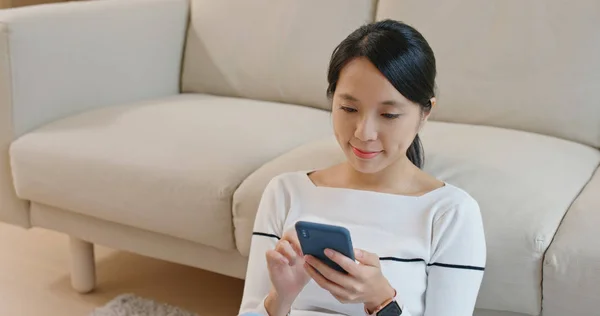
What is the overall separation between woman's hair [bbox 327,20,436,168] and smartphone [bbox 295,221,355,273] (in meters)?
0.26

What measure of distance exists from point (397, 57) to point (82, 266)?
1.14m

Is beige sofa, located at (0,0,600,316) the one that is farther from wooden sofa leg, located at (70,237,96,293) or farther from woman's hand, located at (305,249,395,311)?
woman's hand, located at (305,249,395,311)

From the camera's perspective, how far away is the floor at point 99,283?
6.32 feet

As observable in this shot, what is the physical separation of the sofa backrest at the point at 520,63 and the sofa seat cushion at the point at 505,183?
0.06 meters

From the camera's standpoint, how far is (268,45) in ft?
6.84

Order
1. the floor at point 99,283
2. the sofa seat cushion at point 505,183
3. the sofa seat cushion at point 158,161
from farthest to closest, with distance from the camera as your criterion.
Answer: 1. the floor at point 99,283
2. the sofa seat cushion at point 158,161
3. the sofa seat cushion at point 505,183

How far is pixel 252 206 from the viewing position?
4.83 ft

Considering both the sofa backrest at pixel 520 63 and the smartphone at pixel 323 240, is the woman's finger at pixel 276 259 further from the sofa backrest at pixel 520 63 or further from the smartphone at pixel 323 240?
the sofa backrest at pixel 520 63

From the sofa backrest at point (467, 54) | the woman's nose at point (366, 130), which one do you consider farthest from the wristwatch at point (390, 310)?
the sofa backrest at point (467, 54)

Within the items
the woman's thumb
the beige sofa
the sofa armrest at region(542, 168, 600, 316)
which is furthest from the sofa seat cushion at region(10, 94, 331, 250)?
the sofa armrest at region(542, 168, 600, 316)

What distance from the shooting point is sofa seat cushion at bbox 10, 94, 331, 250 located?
1555mm

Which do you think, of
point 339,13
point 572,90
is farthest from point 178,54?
point 572,90

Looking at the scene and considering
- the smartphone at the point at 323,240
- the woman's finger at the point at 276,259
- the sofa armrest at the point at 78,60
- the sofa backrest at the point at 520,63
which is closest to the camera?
the smartphone at the point at 323,240

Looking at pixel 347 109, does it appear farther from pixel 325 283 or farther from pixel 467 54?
pixel 467 54
